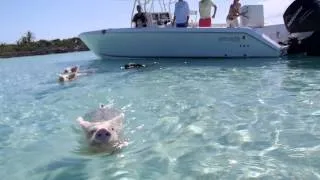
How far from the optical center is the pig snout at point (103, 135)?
505cm

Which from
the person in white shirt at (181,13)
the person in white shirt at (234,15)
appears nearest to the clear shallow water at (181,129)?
the person in white shirt at (181,13)

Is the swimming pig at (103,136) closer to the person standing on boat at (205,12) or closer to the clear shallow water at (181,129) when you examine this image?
the clear shallow water at (181,129)

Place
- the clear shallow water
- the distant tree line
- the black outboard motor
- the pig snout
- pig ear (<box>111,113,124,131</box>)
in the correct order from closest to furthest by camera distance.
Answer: the clear shallow water < the pig snout < pig ear (<box>111,113,124,131</box>) < the black outboard motor < the distant tree line

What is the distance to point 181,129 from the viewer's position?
592 cm

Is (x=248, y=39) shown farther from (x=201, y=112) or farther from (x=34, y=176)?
(x=34, y=176)

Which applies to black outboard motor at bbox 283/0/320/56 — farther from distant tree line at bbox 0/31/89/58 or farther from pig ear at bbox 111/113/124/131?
distant tree line at bbox 0/31/89/58

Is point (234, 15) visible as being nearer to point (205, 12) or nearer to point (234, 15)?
point (234, 15)

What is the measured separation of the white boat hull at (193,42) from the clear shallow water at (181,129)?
16.1 feet

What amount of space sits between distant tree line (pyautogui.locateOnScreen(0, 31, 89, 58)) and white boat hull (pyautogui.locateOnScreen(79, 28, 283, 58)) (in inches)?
1698

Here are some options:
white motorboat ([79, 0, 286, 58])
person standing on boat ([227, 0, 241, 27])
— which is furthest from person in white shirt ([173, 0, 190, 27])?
person standing on boat ([227, 0, 241, 27])

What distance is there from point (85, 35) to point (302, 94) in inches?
462

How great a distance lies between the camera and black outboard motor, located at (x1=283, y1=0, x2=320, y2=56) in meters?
14.7

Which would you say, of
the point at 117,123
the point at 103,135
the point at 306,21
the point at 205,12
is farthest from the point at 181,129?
the point at 205,12

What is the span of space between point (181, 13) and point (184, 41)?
0.99m
